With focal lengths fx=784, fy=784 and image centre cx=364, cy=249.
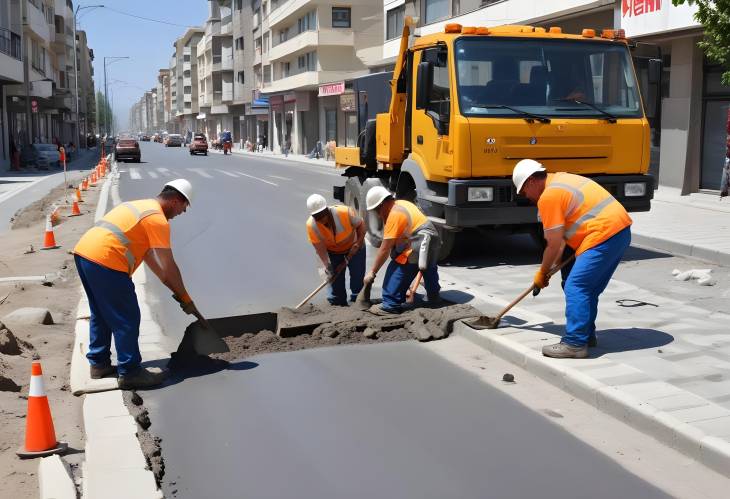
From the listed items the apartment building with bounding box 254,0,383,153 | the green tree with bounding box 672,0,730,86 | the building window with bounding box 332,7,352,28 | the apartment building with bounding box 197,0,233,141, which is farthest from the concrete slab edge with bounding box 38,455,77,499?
the apartment building with bounding box 197,0,233,141

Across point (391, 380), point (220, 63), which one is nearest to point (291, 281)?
point (391, 380)

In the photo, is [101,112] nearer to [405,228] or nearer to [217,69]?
[217,69]

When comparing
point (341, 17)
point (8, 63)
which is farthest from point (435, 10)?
point (341, 17)

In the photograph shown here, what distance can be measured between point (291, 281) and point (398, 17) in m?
30.8

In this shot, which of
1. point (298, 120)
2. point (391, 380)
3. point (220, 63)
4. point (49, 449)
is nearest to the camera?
point (49, 449)

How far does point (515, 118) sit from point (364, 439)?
5933mm

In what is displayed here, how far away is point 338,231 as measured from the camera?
8156mm

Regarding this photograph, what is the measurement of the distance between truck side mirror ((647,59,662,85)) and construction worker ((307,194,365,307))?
493 centimetres

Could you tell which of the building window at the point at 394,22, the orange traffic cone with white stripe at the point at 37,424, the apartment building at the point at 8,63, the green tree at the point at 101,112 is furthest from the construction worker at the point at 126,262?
the green tree at the point at 101,112

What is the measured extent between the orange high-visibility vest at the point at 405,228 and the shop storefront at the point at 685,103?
13269 mm

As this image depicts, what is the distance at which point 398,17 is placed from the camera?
38.2 meters

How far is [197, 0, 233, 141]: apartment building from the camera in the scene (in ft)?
309

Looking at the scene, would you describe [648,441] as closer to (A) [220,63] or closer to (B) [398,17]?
(B) [398,17]

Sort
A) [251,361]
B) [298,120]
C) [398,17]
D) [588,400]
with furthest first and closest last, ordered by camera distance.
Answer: [298,120] → [398,17] → [251,361] → [588,400]
